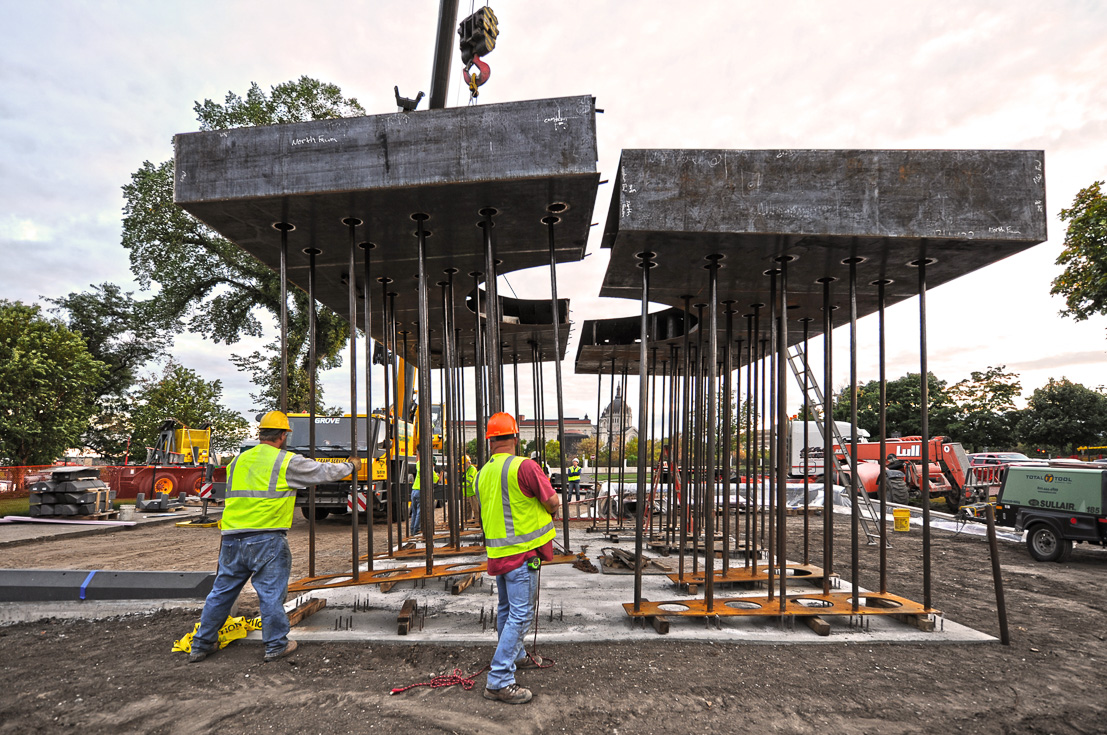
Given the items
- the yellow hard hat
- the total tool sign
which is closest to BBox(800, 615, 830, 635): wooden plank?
the yellow hard hat

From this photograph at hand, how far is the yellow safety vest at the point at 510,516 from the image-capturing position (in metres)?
4.72

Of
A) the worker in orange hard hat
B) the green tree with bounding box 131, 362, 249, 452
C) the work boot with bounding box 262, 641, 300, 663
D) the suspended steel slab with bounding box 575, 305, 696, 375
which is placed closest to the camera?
the worker in orange hard hat

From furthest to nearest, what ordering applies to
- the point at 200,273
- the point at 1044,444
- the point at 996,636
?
the point at 1044,444
the point at 200,273
the point at 996,636

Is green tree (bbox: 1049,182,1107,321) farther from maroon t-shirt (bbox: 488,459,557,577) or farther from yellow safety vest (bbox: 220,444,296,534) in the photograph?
yellow safety vest (bbox: 220,444,296,534)

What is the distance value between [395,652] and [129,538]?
12322 mm

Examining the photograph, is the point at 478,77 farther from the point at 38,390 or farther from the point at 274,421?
the point at 38,390

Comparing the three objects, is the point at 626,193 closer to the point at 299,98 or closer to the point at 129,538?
the point at 129,538

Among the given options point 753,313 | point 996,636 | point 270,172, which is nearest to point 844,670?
point 996,636

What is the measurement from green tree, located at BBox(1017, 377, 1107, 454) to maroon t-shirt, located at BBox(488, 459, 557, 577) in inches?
2301

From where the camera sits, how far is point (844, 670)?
5.16m

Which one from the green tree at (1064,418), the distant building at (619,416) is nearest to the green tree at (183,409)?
the distant building at (619,416)

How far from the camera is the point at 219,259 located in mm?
28953

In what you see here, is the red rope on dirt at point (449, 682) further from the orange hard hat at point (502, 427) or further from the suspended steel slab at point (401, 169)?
the suspended steel slab at point (401, 169)

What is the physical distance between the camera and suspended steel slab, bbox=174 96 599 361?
539 centimetres
